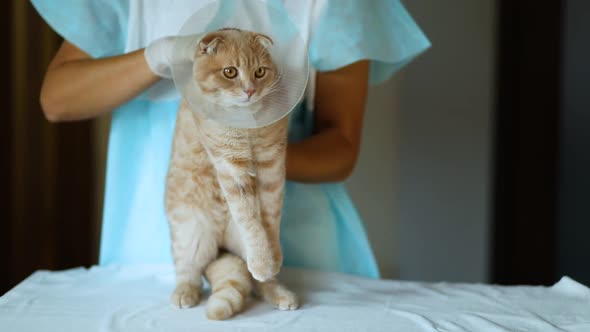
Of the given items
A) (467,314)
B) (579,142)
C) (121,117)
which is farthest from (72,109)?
(579,142)

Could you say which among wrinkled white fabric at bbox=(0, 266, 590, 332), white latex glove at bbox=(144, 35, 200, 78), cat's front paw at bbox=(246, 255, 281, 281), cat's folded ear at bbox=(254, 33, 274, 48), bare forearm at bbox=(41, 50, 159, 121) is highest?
cat's folded ear at bbox=(254, 33, 274, 48)

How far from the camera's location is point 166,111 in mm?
920

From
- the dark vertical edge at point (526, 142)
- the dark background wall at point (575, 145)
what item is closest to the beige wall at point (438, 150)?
the dark vertical edge at point (526, 142)

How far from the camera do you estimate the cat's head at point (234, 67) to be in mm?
562

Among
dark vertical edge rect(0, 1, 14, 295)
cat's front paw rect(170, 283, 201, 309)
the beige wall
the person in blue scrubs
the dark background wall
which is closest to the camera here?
cat's front paw rect(170, 283, 201, 309)

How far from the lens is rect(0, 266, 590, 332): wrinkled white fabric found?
2.07 feet

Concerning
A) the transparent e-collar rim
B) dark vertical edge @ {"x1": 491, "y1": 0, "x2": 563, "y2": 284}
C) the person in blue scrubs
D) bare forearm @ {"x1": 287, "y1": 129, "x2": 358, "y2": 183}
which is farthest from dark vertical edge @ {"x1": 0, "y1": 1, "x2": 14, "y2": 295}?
dark vertical edge @ {"x1": 491, "y1": 0, "x2": 563, "y2": 284}

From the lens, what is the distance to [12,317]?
0.64 meters

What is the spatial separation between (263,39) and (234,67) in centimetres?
4

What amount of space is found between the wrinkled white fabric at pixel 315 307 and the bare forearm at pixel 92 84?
0.82 ft

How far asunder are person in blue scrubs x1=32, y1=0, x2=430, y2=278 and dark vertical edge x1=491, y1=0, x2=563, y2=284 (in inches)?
38.7

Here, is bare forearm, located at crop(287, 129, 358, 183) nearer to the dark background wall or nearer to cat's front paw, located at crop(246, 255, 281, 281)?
cat's front paw, located at crop(246, 255, 281, 281)

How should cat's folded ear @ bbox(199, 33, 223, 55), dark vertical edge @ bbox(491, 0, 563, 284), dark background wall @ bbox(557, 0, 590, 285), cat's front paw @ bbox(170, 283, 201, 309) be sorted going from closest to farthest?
cat's folded ear @ bbox(199, 33, 223, 55) → cat's front paw @ bbox(170, 283, 201, 309) → dark background wall @ bbox(557, 0, 590, 285) → dark vertical edge @ bbox(491, 0, 563, 284)

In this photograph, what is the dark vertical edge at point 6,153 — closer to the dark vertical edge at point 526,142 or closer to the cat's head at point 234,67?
the cat's head at point 234,67
